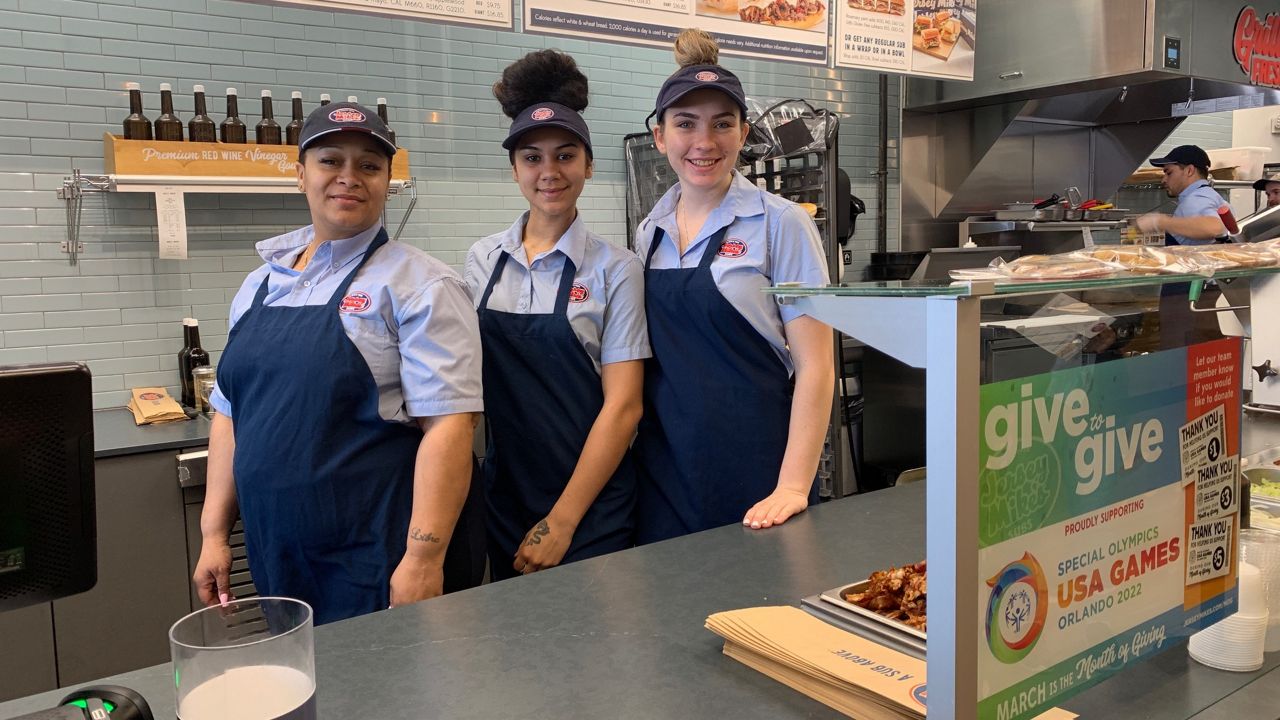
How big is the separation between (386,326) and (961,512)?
141 centimetres

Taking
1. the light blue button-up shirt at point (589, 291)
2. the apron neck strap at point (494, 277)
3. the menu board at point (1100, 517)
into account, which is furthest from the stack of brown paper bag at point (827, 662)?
the apron neck strap at point (494, 277)

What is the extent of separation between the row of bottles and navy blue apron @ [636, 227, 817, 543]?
82.2 inches

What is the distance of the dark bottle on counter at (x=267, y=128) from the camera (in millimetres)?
3699

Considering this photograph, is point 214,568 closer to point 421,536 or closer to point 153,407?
point 421,536

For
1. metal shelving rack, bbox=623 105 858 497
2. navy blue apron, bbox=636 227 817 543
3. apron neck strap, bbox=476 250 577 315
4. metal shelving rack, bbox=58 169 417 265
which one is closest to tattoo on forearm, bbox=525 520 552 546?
navy blue apron, bbox=636 227 817 543

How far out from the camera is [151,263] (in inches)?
146

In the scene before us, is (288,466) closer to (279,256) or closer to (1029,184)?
(279,256)

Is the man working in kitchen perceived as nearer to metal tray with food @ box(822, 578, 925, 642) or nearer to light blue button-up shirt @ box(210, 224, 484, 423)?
light blue button-up shirt @ box(210, 224, 484, 423)

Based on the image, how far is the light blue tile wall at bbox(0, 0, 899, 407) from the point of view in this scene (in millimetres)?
3465

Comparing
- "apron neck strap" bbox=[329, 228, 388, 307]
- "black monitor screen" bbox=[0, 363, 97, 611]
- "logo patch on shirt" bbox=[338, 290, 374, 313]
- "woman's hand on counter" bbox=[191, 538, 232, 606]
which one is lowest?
"woman's hand on counter" bbox=[191, 538, 232, 606]

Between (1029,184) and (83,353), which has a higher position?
(1029,184)

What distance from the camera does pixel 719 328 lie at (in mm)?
2311

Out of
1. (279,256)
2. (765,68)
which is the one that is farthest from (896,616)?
(765,68)

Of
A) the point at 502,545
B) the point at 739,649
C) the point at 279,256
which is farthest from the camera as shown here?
the point at 502,545
